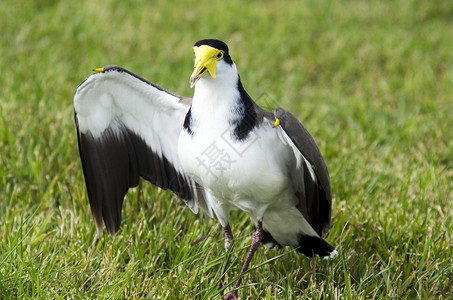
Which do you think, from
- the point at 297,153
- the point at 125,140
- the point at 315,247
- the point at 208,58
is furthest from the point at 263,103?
the point at 208,58

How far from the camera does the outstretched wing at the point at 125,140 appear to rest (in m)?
3.16

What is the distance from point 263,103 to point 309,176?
262cm

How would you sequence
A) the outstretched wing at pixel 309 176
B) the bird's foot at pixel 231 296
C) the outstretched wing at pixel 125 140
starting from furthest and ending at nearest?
the outstretched wing at pixel 125 140, the bird's foot at pixel 231 296, the outstretched wing at pixel 309 176

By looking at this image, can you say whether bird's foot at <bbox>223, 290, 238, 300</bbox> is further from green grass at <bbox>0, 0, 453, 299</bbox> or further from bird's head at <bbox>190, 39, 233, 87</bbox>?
bird's head at <bbox>190, 39, 233, 87</bbox>

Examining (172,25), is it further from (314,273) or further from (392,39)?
(314,273)

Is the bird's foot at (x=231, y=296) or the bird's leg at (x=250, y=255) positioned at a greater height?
the bird's leg at (x=250, y=255)

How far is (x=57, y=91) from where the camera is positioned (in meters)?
5.29

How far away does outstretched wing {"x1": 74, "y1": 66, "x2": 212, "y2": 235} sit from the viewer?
10.4 ft

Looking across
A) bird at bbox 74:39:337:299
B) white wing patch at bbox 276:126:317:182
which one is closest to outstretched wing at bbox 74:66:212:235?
bird at bbox 74:39:337:299

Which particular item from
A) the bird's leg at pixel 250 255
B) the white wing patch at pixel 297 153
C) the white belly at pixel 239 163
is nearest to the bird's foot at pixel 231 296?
the bird's leg at pixel 250 255

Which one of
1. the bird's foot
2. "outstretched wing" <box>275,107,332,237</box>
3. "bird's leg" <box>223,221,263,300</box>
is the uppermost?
"outstretched wing" <box>275,107,332,237</box>

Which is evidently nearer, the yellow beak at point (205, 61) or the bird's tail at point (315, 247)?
the yellow beak at point (205, 61)

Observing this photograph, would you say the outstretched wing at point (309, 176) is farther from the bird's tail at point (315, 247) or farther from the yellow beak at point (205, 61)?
the yellow beak at point (205, 61)

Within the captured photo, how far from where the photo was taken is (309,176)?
3.04 m
